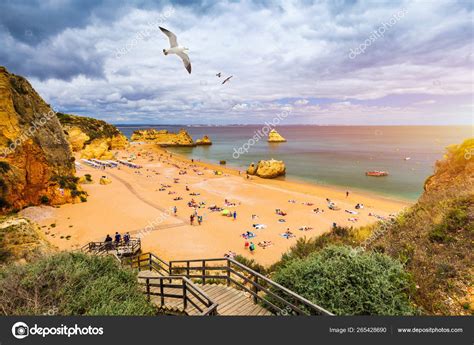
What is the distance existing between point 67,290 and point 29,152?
2155 centimetres

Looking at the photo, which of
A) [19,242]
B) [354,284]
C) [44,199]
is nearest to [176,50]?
[354,284]

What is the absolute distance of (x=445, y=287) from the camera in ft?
16.9

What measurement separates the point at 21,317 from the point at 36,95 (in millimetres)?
26985

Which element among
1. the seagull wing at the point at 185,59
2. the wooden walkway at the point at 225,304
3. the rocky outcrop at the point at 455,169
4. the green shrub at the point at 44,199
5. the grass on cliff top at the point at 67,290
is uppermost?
the seagull wing at the point at 185,59

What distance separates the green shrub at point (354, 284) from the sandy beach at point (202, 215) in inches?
400

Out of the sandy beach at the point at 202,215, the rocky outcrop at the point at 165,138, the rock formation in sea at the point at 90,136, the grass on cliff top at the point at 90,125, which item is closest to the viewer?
the sandy beach at the point at 202,215

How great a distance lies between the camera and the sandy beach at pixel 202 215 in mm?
16828

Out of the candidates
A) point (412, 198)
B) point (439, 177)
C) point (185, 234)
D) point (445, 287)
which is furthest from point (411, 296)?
point (412, 198)

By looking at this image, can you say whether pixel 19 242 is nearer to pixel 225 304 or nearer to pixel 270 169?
pixel 225 304

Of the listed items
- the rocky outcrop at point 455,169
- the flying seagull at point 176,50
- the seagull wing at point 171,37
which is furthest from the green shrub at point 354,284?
the rocky outcrop at point 455,169

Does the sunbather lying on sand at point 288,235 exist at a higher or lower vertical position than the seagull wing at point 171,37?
lower

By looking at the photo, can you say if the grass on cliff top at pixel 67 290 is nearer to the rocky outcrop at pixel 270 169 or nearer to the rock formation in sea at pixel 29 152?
the rock formation in sea at pixel 29 152

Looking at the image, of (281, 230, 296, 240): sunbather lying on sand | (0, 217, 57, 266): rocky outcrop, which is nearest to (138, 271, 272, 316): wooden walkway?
(0, 217, 57, 266): rocky outcrop

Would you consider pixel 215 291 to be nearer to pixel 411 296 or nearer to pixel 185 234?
pixel 411 296
